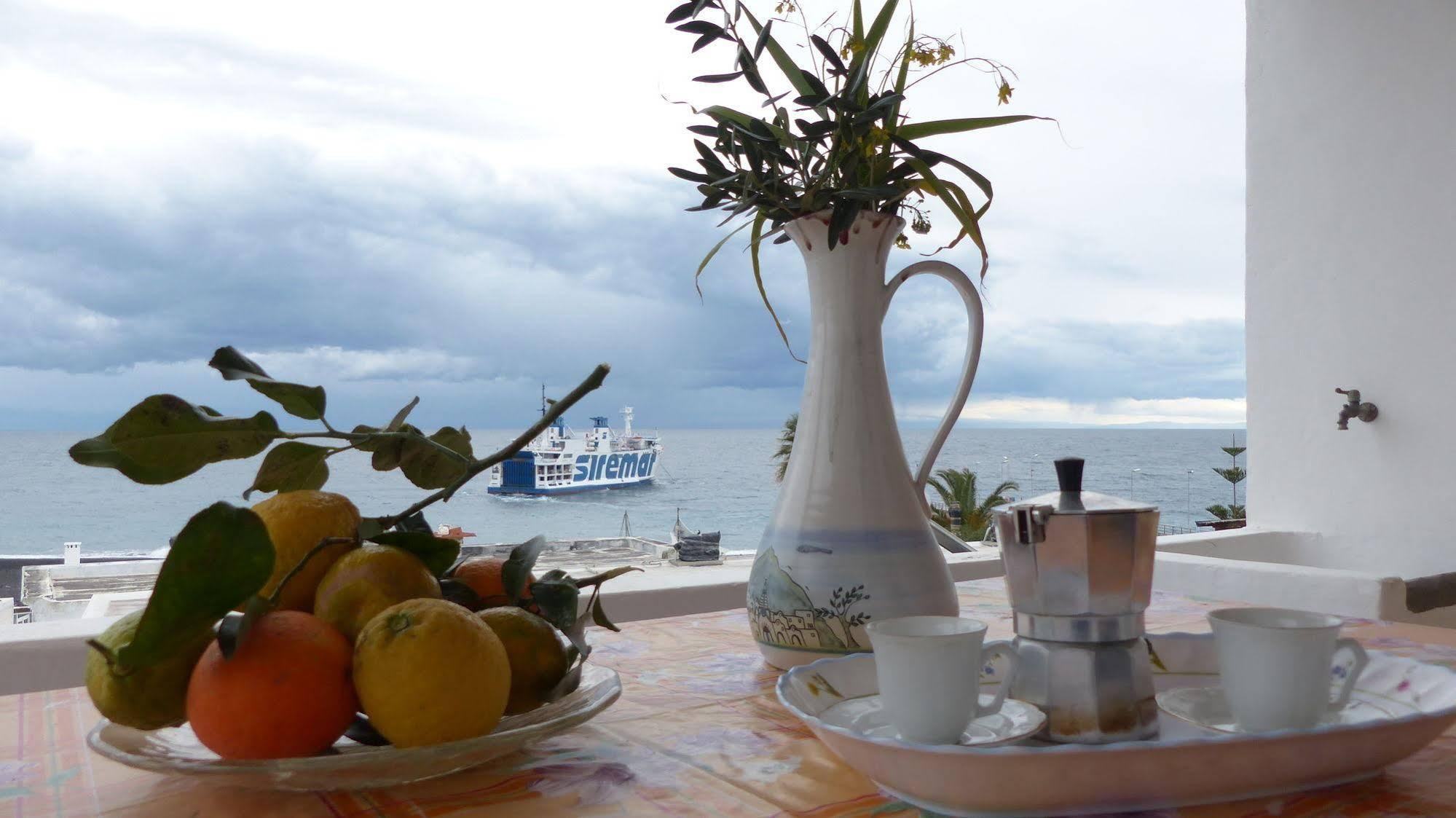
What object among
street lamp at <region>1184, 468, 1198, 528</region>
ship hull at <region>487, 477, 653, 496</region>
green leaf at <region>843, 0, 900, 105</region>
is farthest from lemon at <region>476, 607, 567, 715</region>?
ship hull at <region>487, 477, 653, 496</region>

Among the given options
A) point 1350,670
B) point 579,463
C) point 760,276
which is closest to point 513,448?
point 760,276

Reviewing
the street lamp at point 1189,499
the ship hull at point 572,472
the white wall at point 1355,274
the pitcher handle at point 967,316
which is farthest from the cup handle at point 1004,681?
the street lamp at point 1189,499

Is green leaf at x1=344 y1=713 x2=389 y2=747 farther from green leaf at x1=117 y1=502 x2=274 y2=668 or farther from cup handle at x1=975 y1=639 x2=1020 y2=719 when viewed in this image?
cup handle at x1=975 y1=639 x2=1020 y2=719

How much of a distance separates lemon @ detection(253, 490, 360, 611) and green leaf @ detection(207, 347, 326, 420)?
0.17 ft

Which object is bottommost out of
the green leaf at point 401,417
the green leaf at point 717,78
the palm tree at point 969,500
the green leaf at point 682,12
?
the palm tree at point 969,500

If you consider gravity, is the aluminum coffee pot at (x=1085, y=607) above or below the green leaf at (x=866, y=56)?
below

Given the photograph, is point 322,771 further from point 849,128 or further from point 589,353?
point 589,353

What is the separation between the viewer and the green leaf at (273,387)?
501 mm

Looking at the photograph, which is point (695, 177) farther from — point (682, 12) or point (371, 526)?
point (371, 526)

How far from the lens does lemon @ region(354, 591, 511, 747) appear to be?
1.43ft

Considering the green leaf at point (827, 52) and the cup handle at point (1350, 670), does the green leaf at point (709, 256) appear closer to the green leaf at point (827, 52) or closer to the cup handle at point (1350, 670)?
the green leaf at point (827, 52)

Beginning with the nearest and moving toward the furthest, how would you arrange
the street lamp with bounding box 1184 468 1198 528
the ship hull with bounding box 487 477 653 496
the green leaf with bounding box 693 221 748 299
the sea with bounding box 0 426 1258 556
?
the green leaf with bounding box 693 221 748 299 < the street lamp with bounding box 1184 468 1198 528 < the ship hull with bounding box 487 477 653 496 < the sea with bounding box 0 426 1258 556

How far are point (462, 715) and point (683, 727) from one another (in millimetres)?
195

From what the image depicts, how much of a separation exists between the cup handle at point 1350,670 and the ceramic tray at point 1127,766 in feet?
0.12
